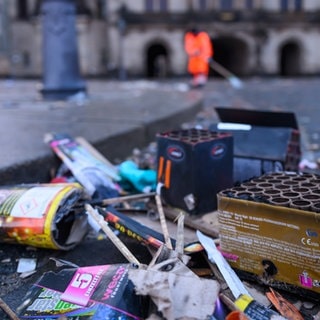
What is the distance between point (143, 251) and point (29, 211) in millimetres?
579

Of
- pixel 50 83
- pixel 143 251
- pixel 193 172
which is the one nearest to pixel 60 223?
pixel 143 251

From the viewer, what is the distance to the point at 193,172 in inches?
117

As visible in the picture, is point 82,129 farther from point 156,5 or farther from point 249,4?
point 249,4

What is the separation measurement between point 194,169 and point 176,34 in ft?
106

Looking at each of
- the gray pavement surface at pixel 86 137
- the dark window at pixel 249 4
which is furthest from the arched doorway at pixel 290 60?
the gray pavement surface at pixel 86 137

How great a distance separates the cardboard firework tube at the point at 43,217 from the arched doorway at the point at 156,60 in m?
34.2

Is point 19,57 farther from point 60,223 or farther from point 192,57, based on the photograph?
point 60,223

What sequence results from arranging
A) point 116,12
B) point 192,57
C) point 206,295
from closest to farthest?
point 206,295
point 192,57
point 116,12

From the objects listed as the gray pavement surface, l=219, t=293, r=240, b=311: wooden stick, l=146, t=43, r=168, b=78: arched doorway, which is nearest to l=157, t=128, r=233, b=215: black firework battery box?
the gray pavement surface

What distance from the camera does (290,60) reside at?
37406mm

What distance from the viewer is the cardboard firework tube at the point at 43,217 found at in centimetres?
247

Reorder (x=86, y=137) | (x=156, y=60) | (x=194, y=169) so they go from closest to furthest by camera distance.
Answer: (x=194, y=169)
(x=86, y=137)
(x=156, y=60)

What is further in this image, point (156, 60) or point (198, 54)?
point (156, 60)

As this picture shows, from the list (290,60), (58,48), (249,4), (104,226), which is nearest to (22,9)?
(249,4)
